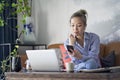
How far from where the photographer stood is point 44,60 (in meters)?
2.15

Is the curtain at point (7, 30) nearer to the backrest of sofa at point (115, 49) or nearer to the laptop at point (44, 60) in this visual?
the backrest of sofa at point (115, 49)

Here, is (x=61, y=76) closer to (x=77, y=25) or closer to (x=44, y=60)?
(x=44, y=60)

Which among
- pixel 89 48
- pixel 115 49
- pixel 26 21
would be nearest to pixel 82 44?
pixel 89 48

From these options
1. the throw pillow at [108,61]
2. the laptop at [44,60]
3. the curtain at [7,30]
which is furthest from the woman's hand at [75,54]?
the curtain at [7,30]

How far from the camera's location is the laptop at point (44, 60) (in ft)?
6.89

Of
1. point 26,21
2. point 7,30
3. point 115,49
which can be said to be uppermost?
point 26,21

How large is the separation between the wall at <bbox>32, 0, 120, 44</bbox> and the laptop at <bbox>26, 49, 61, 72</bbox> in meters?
1.34

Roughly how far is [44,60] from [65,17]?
5.67 ft

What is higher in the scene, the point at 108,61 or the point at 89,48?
the point at 89,48

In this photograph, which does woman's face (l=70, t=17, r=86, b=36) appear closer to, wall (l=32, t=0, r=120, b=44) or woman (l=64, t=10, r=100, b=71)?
woman (l=64, t=10, r=100, b=71)

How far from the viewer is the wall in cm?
329

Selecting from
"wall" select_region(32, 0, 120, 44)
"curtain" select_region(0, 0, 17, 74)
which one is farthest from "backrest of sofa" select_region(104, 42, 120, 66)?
"curtain" select_region(0, 0, 17, 74)

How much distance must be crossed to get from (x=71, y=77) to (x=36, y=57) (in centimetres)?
43

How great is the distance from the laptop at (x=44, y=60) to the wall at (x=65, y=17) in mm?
1342
